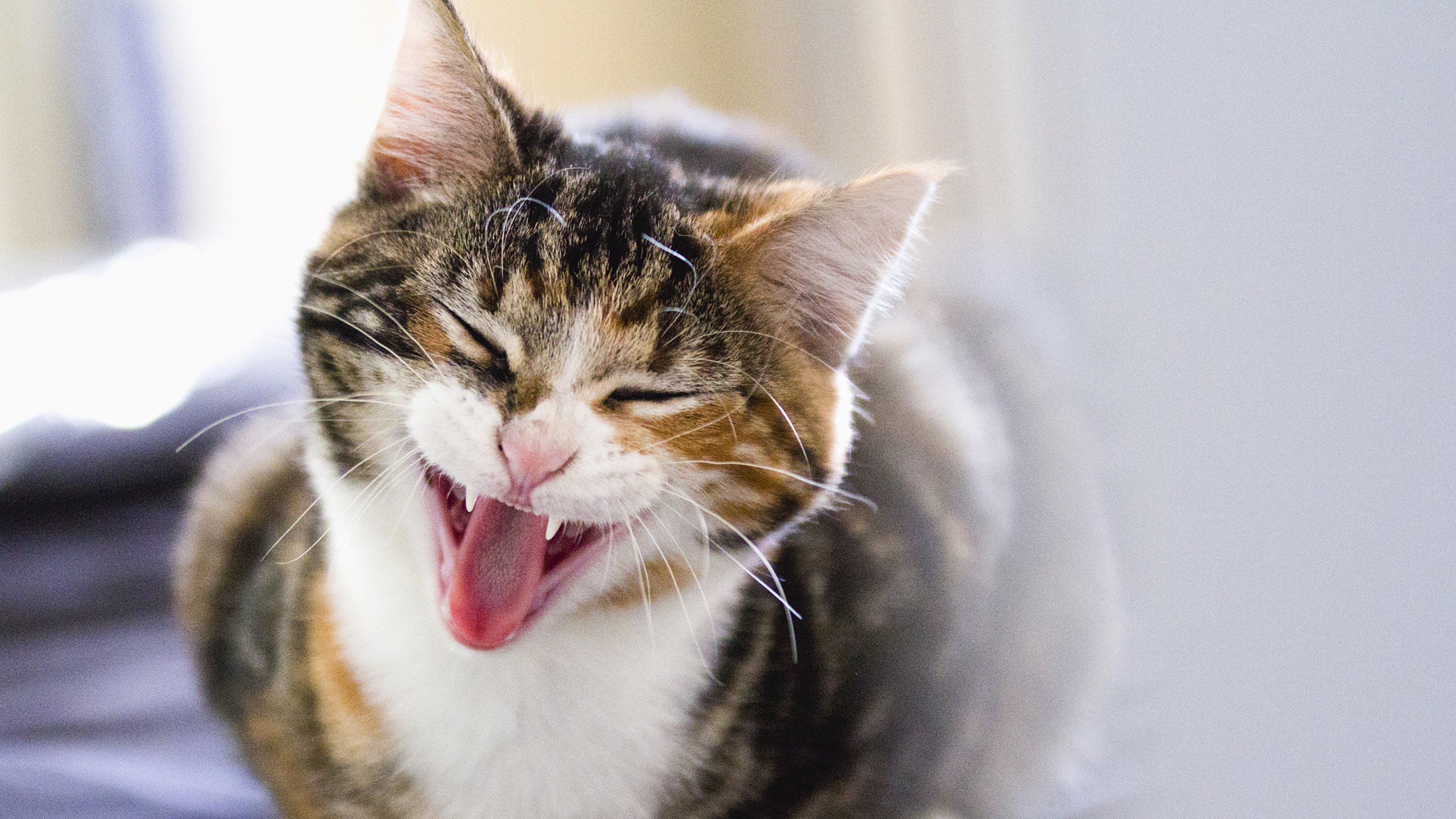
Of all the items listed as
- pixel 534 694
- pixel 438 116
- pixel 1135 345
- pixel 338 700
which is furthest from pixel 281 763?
pixel 1135 345

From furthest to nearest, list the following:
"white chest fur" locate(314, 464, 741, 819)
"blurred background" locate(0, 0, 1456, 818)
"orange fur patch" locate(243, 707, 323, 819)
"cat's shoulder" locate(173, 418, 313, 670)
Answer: "cat's shoulder" locate(173, 418, 313, 670), "orange fur patch" locate(243, 707, 323, 819), "white chest fur" locate(314, 464, 741, 819), "blurred background" locate(0, 0, 1456, 818)

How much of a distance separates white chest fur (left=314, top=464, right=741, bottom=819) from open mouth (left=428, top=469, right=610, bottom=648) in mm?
53

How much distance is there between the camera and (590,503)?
595 millimetres

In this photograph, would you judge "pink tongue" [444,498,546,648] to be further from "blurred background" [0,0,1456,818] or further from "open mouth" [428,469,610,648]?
"blurred background" [0,0,1456,818]

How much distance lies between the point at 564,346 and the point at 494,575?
14 cm

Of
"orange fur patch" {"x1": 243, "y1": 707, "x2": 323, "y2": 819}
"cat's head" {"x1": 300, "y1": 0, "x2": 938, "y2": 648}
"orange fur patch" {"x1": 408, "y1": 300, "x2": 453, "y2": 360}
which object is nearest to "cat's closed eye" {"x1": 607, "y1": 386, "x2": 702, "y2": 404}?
Answer: "cat's head" {"x1": 300, "y1": 0, "x2": 938, "y2": 648}

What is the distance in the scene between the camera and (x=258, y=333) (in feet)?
5.69

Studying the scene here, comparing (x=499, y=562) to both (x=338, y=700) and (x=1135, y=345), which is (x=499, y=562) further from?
(x=1135, y=345)

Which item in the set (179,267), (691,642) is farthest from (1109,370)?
(179,267)

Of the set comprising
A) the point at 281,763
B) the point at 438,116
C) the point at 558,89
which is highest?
the point at 558,89

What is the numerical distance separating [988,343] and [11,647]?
1.17 metres

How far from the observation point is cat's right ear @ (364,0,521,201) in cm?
65

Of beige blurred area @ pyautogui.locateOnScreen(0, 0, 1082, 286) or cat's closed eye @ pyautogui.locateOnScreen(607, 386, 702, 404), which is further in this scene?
beige blurred area @ pyautogui.locateOnScreen(0, 0, 1082, 286)

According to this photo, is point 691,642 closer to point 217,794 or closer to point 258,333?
point 217,794
